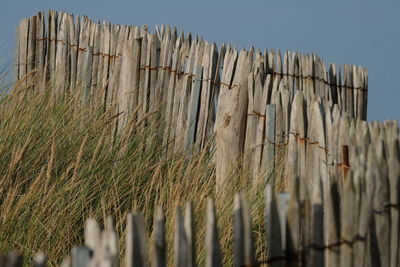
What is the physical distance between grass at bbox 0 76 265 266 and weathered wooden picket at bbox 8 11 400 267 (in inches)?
10.5

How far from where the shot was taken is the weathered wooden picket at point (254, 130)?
2.03 metres

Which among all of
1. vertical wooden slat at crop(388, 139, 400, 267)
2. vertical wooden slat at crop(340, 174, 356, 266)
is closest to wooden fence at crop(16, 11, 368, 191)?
vertical wooden slat at crop(388, 139, 400, 267)

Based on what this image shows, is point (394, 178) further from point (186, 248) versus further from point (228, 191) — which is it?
point (228, 191)

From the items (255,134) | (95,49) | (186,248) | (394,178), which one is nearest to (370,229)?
(394,178)

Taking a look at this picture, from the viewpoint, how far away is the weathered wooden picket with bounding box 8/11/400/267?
203 cm

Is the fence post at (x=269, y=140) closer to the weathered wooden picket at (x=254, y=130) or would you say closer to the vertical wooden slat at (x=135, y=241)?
the weathered wooden picket at (x=254, y=130)

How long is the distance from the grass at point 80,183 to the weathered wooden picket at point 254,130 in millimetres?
268

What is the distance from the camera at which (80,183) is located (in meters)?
4.52

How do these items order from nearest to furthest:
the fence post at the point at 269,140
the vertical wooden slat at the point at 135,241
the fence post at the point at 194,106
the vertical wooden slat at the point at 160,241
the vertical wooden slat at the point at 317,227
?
the vertical wooden slat at the point at 135,241 → the vertical wooden slat at the point at 160,241 → the vertical wooden slat at the point at 317,227 → the fence post at the point at 269,140 → the fence post at the point at 194,106

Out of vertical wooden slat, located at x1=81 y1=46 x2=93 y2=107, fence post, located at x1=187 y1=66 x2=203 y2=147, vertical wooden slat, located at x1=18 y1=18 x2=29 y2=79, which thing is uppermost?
vertical wooden slat, located at x1=18 y1=18 x2=29 y2=79

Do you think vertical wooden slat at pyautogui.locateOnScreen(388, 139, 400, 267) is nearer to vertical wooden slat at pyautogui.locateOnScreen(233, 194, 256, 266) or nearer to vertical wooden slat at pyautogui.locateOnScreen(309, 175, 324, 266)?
vertical wooden slat at pyautogui.locateOnScreen(309, 175, 324, 266)

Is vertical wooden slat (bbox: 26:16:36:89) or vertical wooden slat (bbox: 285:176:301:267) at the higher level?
vertical wooden slat (bbox: 26:16:36:89)

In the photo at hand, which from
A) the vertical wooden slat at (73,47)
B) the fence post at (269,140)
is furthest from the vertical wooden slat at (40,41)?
the fence post at (269,140)

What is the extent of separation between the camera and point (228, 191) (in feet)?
14.2
